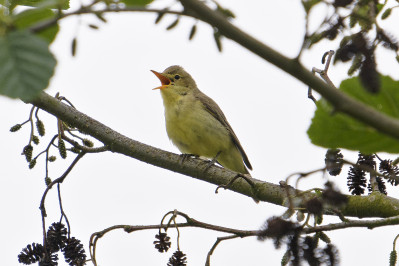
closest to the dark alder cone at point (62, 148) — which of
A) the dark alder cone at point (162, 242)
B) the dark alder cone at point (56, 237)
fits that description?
the dark alder cone at point (56, 237)

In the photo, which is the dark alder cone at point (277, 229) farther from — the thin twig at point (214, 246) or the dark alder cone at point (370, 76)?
the thin twig at point (214, 246)

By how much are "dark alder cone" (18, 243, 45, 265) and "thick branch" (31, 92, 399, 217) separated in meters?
1.01

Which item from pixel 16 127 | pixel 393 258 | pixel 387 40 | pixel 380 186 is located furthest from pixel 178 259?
pixel 16 127

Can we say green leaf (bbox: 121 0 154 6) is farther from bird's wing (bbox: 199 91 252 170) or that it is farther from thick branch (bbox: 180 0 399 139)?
bird's wing (bbox: 199 91 252 170)

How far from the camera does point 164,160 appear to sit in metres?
4.58

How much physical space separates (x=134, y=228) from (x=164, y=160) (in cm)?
172

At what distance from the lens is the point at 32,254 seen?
315cm

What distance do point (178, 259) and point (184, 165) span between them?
1989 millimetres

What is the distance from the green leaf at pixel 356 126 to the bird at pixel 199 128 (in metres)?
5.34

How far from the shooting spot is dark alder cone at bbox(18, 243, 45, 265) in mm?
3133

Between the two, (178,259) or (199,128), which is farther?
(199,128)

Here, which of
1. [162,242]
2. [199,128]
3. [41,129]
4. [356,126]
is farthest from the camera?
[199,128]

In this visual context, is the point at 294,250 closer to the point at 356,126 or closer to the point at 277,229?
the point at 277,229

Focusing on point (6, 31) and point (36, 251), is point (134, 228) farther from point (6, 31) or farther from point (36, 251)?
point (6, 31)
